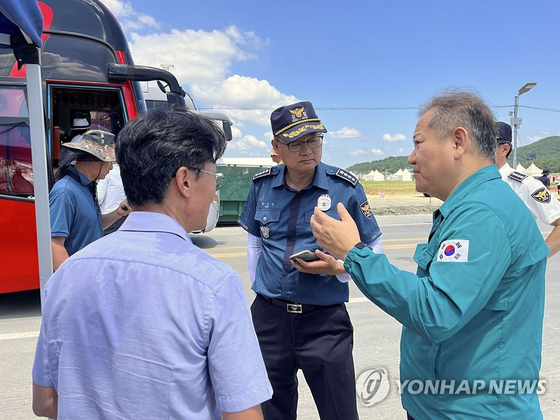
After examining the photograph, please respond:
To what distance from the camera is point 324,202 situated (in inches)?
92.0

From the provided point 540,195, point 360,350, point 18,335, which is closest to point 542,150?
point 540,195

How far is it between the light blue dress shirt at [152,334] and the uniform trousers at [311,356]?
115 centimetres

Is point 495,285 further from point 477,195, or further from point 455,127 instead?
point 455,127

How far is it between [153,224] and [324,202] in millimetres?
1372

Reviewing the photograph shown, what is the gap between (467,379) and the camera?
136 centimetres

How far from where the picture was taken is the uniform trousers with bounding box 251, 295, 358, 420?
2131mm

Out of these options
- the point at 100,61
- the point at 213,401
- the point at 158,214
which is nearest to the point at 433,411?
the point at 213,401

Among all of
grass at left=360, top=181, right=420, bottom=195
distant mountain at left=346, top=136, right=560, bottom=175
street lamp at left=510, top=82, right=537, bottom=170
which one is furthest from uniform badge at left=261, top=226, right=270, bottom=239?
distant mountain at left=346, top=136, right=560, bottom=175

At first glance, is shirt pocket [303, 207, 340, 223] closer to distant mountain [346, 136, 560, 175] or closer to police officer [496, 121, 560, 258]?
police officer [496, 121, 560, 258]

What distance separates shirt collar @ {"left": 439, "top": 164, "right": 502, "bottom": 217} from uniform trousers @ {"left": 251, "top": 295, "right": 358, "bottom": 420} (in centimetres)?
101

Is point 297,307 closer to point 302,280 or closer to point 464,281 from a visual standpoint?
point 302,280

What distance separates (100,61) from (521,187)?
15.2 ft

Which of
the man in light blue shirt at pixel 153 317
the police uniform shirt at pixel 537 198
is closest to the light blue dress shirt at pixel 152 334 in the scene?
the man in light blue shirt at pixel 153 317

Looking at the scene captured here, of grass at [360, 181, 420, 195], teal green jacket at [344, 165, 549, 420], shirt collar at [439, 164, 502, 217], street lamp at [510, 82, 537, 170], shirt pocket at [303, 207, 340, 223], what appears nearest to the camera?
teal green jacket at [344, 165, 549, 420]
